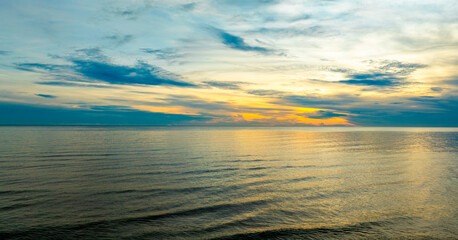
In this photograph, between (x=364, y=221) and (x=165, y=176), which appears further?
(x=165, y=176)

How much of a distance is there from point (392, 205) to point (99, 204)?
51.3 feet

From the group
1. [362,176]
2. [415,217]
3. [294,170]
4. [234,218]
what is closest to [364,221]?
[415,217]

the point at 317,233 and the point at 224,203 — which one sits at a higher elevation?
the point at 224,203

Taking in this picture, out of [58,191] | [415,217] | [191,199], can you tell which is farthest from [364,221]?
[58,191]

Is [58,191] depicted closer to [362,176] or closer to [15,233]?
[15,233]

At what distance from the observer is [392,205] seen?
578 inches

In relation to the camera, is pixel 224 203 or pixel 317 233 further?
pixel 224 203

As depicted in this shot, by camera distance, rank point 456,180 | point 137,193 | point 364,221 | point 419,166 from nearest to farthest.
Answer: point 364,221, point 137,193, point 456,180, point 419,166

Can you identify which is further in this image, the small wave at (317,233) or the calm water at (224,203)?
the calm water at (224,203)

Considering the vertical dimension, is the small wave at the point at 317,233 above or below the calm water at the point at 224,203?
below

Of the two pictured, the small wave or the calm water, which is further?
the calm water

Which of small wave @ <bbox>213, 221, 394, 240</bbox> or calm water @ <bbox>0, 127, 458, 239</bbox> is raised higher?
calm water @ <bbox>0, 127, 458, 239</bbox>

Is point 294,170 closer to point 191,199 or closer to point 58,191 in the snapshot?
point 191,199

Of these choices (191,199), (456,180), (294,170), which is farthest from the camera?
(294,170)
